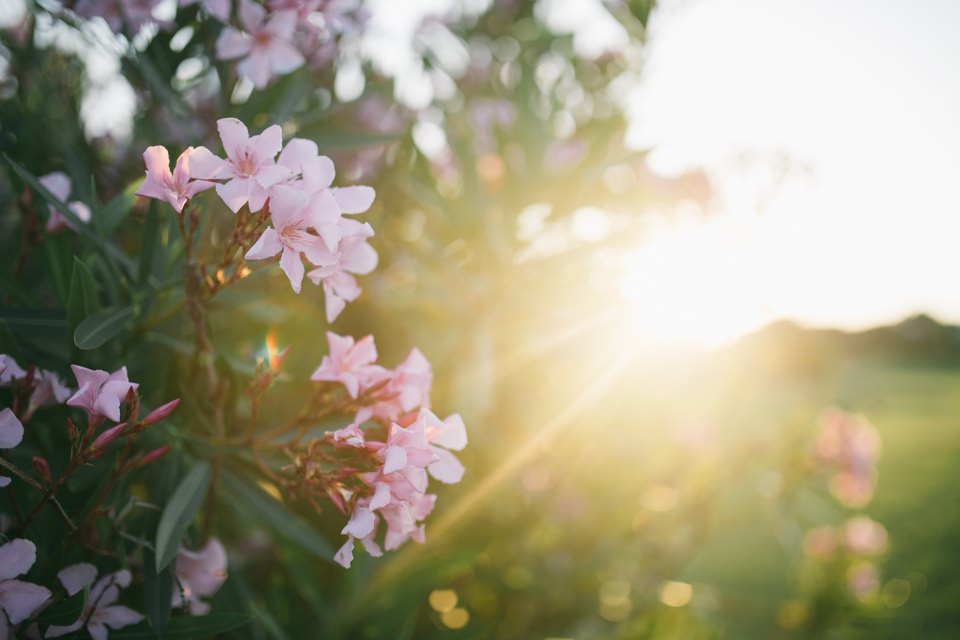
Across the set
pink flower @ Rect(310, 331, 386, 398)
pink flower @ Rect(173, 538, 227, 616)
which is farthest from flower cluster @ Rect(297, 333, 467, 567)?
pink flower @ Rect(173, 538, 227, 616)

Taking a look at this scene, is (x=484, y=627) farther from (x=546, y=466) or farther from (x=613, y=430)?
(x=613, y=430)

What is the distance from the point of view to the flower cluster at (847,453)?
268 centimetres

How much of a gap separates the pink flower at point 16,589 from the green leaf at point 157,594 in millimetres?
115

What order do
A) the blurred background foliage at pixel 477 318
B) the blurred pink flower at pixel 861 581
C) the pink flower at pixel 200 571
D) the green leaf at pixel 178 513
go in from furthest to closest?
1. the blurred pink flower at pixel 861 581
2. the blurred background foliage at pixel 477 318
3. the pink flower at pixel 200 571
4. the green leaf at pixel 178 513

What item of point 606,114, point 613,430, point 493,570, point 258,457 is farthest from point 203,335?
point 606,114

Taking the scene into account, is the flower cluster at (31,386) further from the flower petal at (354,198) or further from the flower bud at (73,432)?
the flower petal at (354,198)

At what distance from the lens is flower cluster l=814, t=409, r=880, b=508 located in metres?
2.68

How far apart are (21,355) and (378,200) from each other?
0.92 metres

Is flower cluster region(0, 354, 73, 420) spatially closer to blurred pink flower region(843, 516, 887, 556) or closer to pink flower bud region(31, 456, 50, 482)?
pink flower bud region(31, 456, 50, 482)

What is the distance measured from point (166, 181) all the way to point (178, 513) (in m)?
0.38

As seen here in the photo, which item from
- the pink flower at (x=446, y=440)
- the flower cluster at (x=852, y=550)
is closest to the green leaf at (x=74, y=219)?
the pink flower at (x=446, y=440)

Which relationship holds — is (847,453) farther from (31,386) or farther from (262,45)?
(31,386)

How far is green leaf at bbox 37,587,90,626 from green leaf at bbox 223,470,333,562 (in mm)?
269

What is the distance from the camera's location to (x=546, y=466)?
72.4 inches
